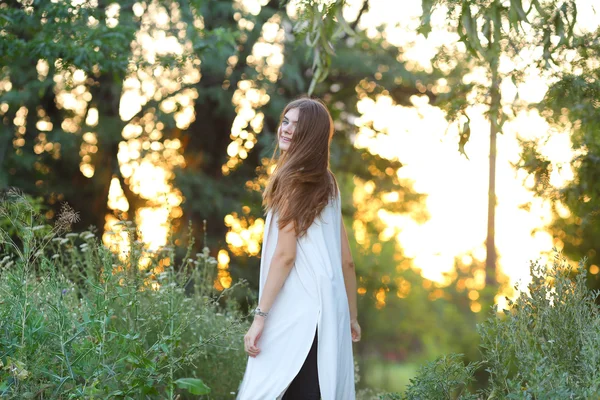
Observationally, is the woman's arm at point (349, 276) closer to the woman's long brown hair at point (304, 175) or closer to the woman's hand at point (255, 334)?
the woman's long brown hair at point (304, 175)

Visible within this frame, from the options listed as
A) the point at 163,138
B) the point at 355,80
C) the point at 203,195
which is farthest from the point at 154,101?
the point at 355,80

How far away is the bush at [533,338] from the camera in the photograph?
337 centimetres

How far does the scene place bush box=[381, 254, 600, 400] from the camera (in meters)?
3.37

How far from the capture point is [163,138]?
12406mm

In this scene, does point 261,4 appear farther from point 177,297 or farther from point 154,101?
point 177,297

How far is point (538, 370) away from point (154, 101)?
9.73 m

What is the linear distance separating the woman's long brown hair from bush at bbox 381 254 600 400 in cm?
97

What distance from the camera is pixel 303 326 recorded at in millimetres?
3141

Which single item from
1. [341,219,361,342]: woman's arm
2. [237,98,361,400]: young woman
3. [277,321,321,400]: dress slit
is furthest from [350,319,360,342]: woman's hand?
[277,321,321,400]: dress slit

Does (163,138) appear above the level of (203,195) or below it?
above

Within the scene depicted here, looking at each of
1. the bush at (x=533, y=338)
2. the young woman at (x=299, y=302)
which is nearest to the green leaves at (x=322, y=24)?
the young woman at (x=299, y=302)

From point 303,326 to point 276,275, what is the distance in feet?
0.78

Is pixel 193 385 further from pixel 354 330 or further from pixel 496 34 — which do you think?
pixel 496 34

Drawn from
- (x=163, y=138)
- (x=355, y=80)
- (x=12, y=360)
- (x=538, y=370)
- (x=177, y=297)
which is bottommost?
(x=12, y=360)
